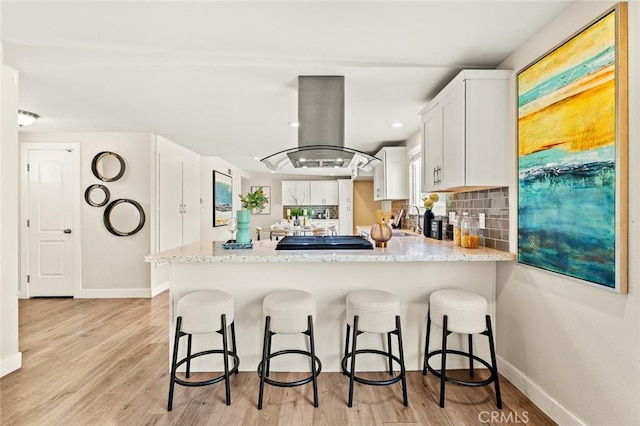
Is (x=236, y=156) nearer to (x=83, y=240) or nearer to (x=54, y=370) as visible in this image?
(x=83, y=240)

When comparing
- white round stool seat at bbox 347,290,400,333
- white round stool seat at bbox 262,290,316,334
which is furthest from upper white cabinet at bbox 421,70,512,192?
white round stool seat at bbox 262,290,316,334

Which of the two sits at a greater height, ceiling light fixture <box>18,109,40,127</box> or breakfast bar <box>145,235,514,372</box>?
ceiling light fixture <box>18,109,40,127</box>

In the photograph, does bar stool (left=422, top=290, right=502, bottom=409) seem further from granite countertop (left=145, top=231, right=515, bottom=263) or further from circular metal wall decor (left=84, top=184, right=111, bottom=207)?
circular metal wall decor (left=84, top=184, right=111, bottom=207)

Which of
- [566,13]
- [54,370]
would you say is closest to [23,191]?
[54,370]

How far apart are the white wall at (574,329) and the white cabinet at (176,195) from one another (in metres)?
4.52

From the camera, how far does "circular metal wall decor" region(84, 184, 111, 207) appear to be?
15.0 feet

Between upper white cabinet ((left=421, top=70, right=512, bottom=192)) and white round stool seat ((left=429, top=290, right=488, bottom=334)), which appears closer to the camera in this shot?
white round stool seat ((left=429, top=290, right=488, bottom=334))

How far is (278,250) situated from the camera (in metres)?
2.40

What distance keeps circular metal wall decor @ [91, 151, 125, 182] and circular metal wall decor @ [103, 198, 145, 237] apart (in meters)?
0.35

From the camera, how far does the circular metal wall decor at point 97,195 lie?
180 inches

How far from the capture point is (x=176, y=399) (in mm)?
2139

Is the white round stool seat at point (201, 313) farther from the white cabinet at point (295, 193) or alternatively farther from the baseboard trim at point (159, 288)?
the white cabinet at point (295, 193)

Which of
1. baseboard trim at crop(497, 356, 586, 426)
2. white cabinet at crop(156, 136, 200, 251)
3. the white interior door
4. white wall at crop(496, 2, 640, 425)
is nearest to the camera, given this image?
white wall at crop(496, 2, 640, 425)

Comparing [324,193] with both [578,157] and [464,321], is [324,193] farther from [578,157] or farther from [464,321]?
[578,157]
